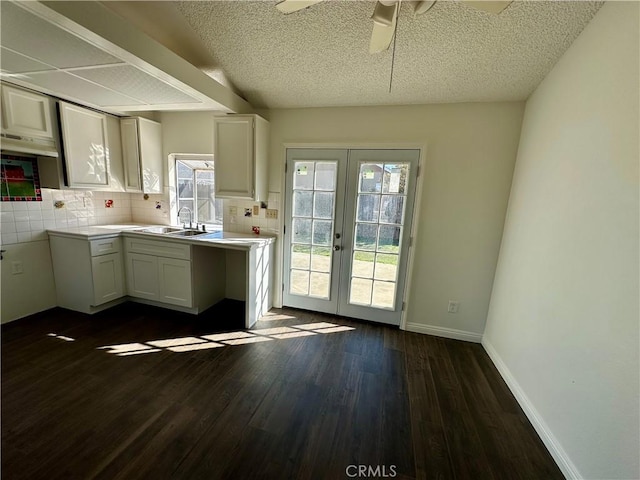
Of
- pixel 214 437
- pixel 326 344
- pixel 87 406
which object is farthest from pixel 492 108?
pixel 87 406

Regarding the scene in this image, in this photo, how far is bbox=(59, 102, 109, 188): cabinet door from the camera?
2.60m

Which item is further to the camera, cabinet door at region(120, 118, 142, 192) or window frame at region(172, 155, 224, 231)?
window frame at region(172, 155, 224, 231)

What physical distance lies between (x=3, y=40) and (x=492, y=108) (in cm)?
354

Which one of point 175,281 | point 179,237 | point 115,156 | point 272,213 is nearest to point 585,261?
point 272,213

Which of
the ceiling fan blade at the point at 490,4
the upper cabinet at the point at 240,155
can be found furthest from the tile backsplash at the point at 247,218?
the ceiling fan blade at the point at 490,4

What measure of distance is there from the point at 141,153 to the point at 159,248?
48.8 inches

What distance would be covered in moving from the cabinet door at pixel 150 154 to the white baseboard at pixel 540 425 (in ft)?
13.9

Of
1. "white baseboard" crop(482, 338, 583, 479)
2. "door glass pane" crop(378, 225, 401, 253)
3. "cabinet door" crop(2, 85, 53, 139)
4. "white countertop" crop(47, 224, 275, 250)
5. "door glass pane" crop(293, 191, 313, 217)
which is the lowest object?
"white baseboard" crop(482, 338, 583, 479)

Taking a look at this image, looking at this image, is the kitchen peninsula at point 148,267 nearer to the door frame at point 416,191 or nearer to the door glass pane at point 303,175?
the door frame at point 416,191

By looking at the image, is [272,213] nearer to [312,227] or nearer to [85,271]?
[312,227]

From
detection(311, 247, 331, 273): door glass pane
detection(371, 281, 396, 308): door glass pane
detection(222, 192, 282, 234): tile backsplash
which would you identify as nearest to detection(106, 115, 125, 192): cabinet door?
detection(222, 192, 282, 234): tile backsplash

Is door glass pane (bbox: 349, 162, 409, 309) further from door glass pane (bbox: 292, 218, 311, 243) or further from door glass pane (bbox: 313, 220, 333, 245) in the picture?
door glass pane (bbox: 292, 218, 311, 243)

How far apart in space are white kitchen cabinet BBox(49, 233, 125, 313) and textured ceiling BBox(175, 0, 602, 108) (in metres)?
2.24

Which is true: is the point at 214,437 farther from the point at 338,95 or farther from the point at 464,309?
the point at 338,95
